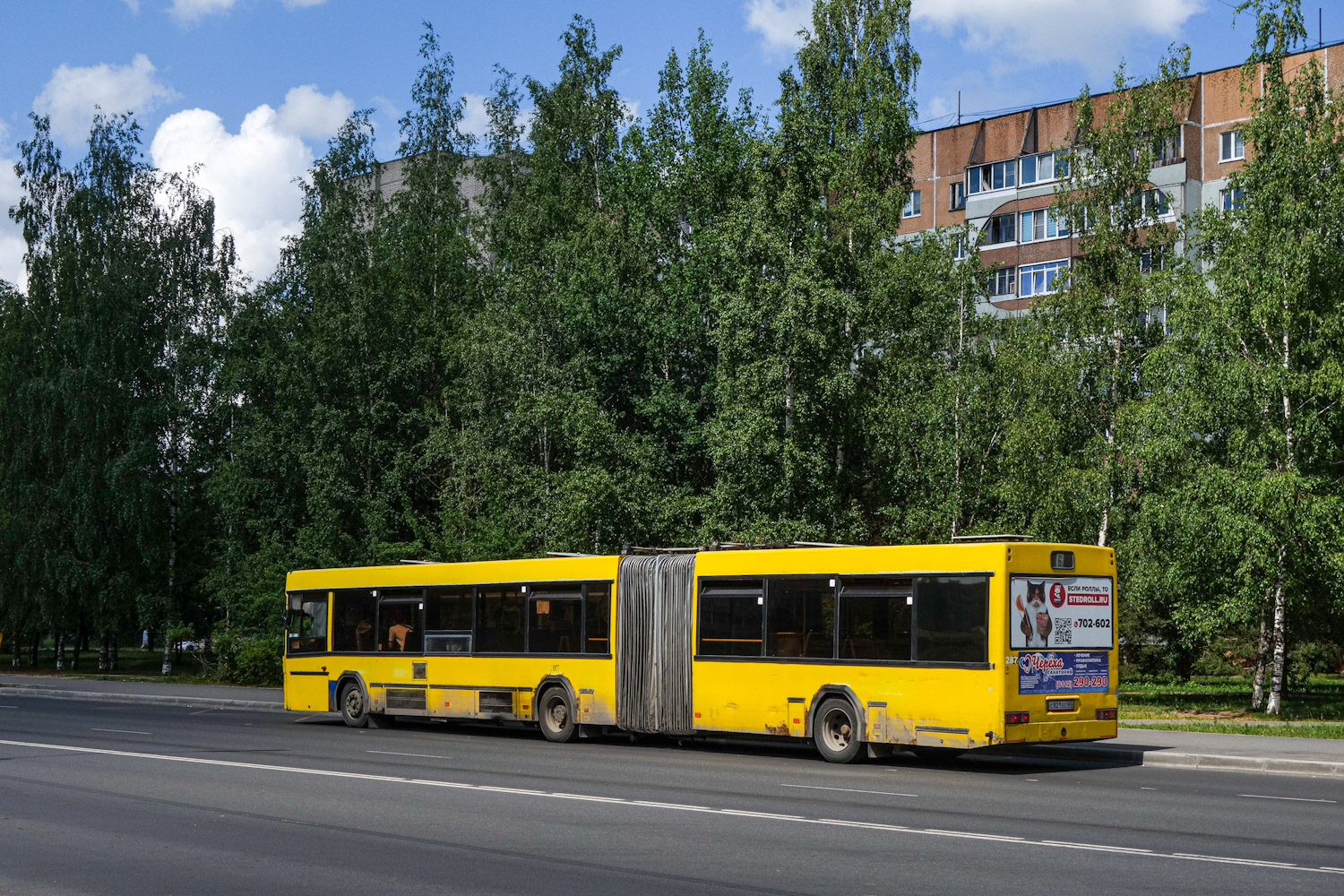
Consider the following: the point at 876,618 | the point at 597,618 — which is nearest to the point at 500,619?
the point at 597,618

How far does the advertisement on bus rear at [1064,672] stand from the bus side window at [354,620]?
1268 cm

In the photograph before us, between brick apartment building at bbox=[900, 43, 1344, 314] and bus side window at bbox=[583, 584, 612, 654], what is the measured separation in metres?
35.2

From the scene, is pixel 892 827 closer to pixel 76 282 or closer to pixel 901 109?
pixel 901 109

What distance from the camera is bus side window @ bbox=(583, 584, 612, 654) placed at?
2184 centimetres

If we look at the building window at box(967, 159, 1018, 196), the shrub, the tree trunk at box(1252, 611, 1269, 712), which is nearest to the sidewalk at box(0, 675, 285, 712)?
the shrub

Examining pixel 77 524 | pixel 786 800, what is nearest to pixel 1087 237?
pixel 786 800

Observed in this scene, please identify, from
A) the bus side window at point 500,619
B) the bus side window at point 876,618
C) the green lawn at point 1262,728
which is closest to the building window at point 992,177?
the green lawn at point 1262,728

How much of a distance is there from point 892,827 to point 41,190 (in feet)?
183

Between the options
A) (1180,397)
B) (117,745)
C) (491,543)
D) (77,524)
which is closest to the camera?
(117,745)

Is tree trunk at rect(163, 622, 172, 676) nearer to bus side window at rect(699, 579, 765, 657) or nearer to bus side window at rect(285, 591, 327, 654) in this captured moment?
bus side window at rect(285, 591, 327, 654)

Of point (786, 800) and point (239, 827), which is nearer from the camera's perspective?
point (239, 827)

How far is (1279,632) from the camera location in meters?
28.0

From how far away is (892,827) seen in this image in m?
11.6

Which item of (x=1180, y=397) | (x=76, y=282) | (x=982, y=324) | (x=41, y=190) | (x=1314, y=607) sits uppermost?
(x=41, y=190)
